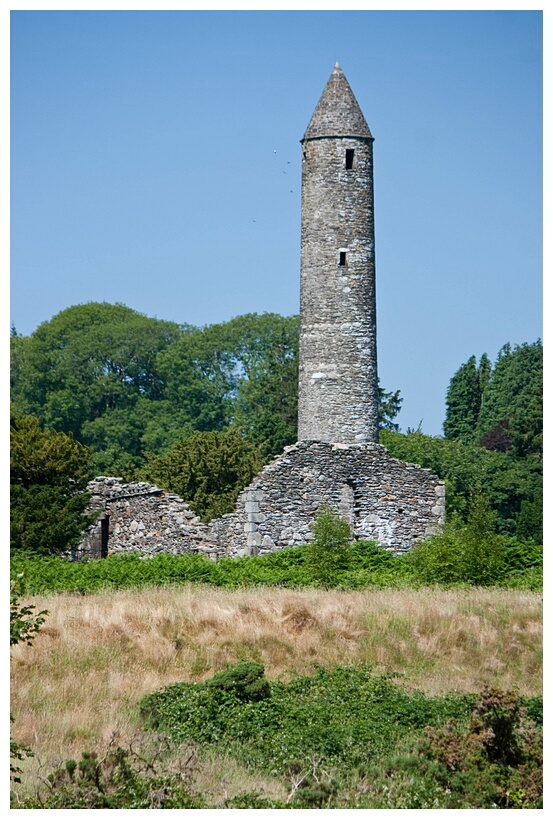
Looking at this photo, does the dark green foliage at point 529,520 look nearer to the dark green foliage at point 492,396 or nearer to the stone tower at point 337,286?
the stone tower at point 337,286

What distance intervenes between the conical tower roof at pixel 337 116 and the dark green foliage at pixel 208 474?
9936mm

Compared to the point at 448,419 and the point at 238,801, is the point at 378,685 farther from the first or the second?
the point at 448,419

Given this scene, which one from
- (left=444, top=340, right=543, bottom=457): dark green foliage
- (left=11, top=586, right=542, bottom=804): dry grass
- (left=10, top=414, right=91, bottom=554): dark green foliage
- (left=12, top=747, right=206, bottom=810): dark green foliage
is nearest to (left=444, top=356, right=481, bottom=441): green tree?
(left=444, top=340, right=543, bottom=457): dark green foliage

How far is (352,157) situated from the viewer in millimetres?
28375

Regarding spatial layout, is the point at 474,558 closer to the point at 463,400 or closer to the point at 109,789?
the point at 109,789

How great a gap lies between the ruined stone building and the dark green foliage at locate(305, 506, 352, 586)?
6.13 ft

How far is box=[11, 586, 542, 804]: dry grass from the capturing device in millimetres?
14258

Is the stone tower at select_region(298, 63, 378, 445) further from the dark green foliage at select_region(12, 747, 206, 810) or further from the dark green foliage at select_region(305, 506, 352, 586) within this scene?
the dark green foliage at select_region(12, 747, 206, 810)

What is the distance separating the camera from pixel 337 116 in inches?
1123

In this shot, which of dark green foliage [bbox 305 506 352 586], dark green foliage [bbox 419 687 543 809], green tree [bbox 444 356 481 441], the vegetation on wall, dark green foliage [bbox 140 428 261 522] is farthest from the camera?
green tree [bbox 444 356 481 441]

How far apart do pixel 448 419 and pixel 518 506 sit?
21147mm

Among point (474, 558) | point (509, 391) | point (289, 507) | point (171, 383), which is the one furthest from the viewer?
point (509, 391)

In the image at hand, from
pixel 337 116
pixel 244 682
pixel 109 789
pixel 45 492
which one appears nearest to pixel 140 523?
pixel 45 492

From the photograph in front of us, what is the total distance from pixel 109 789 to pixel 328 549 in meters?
13.7
